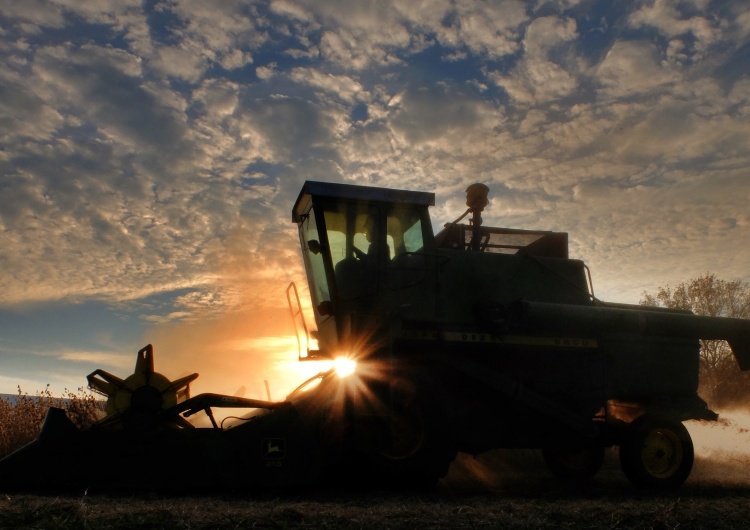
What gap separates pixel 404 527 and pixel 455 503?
183 centimetres

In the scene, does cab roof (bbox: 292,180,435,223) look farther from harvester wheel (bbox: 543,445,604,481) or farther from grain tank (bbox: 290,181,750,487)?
harvester wheel (bbox: 543,445,604,481)

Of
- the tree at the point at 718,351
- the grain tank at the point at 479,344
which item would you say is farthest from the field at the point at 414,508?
the tree at the point at 718,351

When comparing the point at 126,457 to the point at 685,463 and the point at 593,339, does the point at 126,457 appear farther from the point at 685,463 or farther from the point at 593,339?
the point at 685,463

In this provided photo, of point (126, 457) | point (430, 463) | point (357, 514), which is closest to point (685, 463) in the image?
point (430, 463)

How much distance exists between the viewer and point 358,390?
732 centimetres

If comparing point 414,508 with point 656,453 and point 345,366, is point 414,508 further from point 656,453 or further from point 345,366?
point 656,453

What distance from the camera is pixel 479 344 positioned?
26.6 ft

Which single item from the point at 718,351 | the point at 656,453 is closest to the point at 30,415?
the point at 656,453


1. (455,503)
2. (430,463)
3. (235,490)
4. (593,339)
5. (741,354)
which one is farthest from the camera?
(741,354)

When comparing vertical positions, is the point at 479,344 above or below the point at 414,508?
above

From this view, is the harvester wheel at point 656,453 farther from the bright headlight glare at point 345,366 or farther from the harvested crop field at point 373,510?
the bright headlight glare at point 345,366

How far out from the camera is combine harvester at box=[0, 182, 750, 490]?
644 cm

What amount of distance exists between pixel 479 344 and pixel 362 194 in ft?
8.01

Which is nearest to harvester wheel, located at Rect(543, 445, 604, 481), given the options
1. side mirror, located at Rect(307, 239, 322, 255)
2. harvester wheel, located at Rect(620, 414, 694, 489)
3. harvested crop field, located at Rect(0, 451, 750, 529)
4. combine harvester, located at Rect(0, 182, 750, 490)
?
combine harvester, located at Rect(0, 182, 750, 490)
